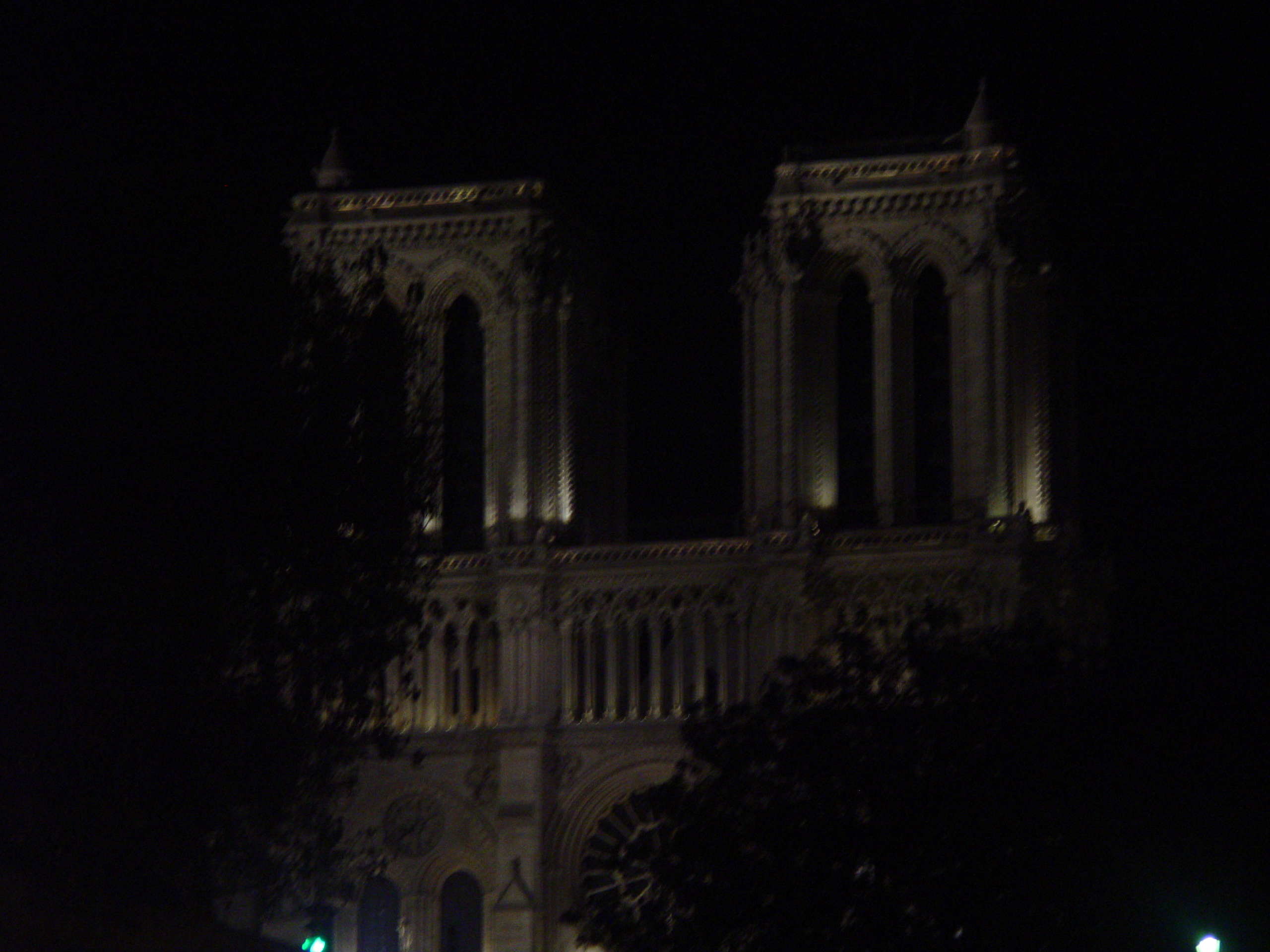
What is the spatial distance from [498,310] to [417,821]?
9.88 metres

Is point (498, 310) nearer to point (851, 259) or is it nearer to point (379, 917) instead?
point (851, 259)

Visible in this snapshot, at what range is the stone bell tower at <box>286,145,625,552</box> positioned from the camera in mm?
69812

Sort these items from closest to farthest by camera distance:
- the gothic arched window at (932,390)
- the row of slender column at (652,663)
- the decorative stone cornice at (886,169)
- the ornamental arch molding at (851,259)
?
the decorative stone cornice at (886,169), the ornamental arch molding at (851,259), the row of slender column at (652,663), the gothic arched window at (932,390)

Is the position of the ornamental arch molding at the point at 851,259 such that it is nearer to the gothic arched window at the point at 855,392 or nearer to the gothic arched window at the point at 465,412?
the gothic arched window at the point at 855,392

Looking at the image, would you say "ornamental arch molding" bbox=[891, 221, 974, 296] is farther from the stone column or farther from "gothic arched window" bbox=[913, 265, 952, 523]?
the stone column

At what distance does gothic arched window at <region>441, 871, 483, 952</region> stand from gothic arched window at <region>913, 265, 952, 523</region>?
11.5 m

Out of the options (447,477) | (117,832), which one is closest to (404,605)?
(447,477)

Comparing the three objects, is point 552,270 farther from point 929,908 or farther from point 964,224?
point 929,908

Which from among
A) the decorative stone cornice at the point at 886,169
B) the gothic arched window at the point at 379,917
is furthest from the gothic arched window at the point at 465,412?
the decorative stone cornice at the point at 886,169

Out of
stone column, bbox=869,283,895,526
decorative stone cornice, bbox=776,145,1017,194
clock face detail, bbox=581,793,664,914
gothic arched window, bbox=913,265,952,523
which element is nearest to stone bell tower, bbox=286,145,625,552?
decorative stone cornice, bbox=776,145,1017,194

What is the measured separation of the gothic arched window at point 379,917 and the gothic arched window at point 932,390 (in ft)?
41.9

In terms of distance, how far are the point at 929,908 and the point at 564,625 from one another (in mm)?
22568

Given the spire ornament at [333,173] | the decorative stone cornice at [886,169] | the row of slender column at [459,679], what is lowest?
the row of slender column at [459,679]

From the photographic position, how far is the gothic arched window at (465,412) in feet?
234
